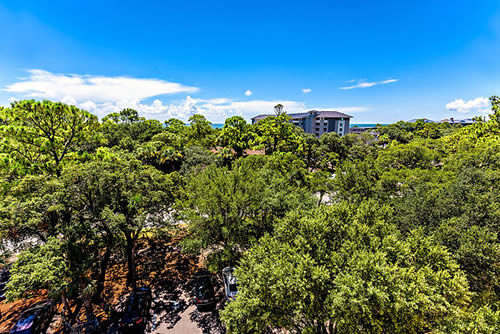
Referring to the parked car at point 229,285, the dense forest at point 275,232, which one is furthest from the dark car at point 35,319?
the parked car at point 229,285

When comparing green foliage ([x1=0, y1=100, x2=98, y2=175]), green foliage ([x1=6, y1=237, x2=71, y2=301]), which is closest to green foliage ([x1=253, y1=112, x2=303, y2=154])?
green foliage ([x1=0, y1=100, x2=98, y2=175])

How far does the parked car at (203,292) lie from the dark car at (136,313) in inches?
108

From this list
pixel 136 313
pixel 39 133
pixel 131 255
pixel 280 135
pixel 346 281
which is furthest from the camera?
pixel 280 135

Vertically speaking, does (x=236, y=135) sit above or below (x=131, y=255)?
above

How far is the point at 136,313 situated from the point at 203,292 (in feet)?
11.8

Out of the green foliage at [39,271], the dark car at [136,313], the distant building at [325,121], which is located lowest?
the dark car at [136,313]

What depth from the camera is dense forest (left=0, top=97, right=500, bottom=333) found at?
7.12 metres

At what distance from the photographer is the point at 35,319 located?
11.4 meters

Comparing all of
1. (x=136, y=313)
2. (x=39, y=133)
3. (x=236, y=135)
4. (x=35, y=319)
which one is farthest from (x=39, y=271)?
(x=236, y=135)

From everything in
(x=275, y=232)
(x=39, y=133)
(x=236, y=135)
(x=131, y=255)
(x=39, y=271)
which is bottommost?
(x=131, y=255)

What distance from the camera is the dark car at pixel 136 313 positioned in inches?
449

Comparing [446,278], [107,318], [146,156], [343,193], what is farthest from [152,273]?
[146,156]

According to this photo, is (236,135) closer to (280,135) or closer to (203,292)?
(280,135)

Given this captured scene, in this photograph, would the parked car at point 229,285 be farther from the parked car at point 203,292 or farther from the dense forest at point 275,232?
the dense forest at point 275,232
